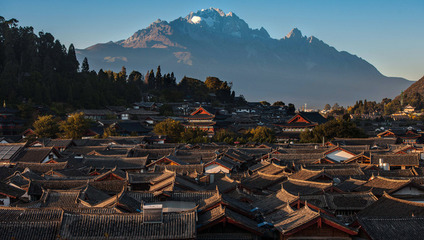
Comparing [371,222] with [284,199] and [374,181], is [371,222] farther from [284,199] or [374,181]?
[374,181]

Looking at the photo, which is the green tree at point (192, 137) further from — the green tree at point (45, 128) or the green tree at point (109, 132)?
the green tree at point (45, 128)

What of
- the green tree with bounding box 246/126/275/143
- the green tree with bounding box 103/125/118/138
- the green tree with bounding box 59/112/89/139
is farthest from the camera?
the green tree with bounding box 103/125/118/138

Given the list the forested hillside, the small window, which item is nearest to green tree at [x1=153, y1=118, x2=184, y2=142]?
the forested hillside

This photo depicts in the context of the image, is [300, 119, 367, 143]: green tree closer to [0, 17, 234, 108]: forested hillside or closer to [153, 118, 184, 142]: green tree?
[153, 118, 184, 142]: green tree

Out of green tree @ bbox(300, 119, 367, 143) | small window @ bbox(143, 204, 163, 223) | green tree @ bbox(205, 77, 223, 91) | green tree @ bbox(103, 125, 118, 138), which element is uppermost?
green tree @ bbox(205, 77, 223, 91)

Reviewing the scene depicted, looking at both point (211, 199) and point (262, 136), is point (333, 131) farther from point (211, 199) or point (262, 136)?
point (211, 199)

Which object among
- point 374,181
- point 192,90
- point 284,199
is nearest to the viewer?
point 284,199

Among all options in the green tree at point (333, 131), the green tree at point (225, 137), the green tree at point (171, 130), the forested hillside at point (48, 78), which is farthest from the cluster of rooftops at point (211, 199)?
the forested hillside at point (48, 78)

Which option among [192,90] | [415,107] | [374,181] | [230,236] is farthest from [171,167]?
[415,107]

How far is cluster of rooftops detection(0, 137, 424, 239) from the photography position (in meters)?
14.4

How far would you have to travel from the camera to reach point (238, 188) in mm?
25797

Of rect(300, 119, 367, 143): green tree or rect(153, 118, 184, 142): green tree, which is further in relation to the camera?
rect(153, 118, 184, 142): green tree

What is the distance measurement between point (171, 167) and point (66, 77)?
6742cm

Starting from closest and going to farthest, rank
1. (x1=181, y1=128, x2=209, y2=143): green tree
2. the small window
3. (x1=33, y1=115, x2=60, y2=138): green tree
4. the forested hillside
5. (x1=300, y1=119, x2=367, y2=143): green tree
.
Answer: the small window → (x1=300, y1=119, x2=367, y2=143): green tree → (x1=181, y1=128, x2=209, y2=143): green tree → (x1=33, y1=115, x2=60, y2=138): green tree → the forested hillside
